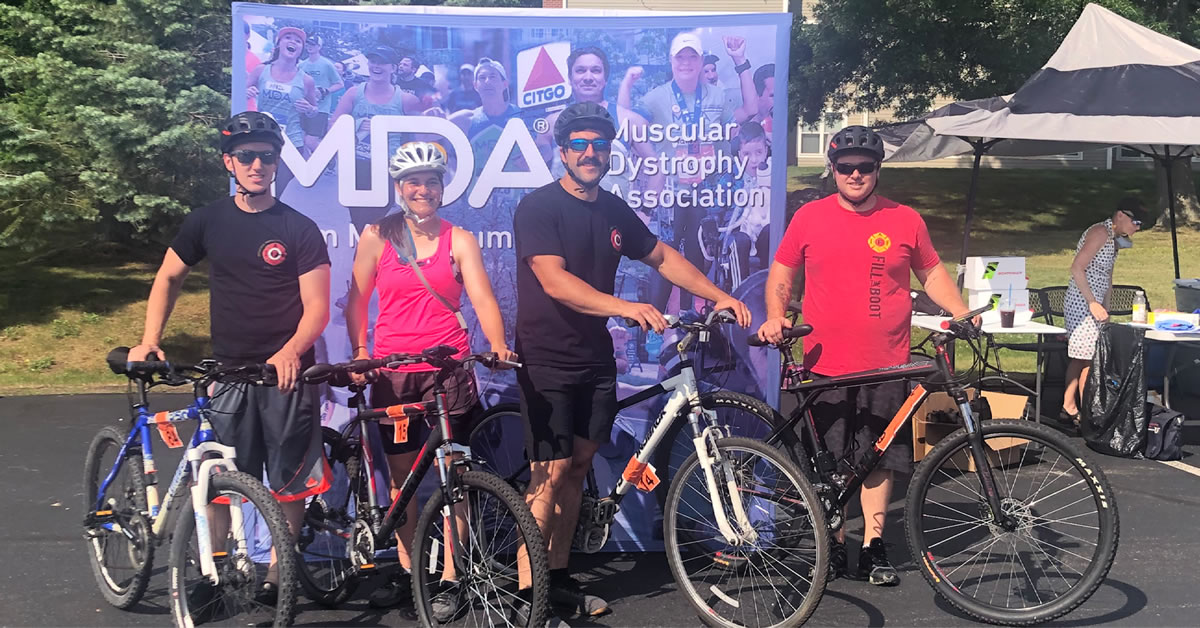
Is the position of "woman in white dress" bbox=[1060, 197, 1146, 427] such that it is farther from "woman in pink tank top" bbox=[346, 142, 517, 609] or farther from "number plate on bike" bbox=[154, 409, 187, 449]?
"number plate on bike" bbox=[154, 409, 187, 449]

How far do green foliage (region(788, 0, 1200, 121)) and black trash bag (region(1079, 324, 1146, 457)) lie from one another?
12.0 meters

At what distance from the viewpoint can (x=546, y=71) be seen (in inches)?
175

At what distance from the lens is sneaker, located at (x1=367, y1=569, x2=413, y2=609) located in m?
4.08

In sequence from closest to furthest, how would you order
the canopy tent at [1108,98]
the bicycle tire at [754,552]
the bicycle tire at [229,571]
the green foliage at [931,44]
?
the bicycle tire at [229,571]
the bicycle tire at [754,552]
the canopy tent at [1108,98]
the green foliage at [931,44]

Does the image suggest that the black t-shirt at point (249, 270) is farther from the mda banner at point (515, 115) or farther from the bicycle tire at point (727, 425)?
the bicycle tire at point (727, 425)

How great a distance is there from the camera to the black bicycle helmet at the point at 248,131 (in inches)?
149

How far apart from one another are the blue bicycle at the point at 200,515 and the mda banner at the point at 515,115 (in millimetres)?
917

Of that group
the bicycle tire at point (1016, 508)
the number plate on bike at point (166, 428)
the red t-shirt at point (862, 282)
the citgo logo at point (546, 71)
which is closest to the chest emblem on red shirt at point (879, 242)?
the red t-shirt at point (862, 282)

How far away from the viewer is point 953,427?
573cm

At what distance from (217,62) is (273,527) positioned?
832 centimetres

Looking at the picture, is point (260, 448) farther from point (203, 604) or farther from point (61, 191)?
point (61, 191)

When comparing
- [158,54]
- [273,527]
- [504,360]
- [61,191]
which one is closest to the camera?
[273,527]

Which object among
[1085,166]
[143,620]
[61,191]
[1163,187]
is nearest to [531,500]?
[143,620]

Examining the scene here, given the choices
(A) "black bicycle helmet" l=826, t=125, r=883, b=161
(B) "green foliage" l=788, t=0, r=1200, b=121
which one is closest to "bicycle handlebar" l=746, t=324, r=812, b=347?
(A) "black bicycle helmet" l=826, t=125, r=883, b=161
